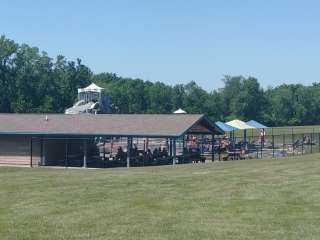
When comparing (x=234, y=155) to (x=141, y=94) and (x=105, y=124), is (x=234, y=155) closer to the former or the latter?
(x=105, y=124)

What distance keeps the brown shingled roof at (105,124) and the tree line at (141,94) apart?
62755mm

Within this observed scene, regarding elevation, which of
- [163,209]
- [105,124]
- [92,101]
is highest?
[92,101]

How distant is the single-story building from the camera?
124ft

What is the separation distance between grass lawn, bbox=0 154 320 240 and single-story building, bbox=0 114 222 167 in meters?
17.6

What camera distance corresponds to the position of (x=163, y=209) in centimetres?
1362

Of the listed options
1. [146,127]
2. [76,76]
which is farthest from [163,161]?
[76,76]

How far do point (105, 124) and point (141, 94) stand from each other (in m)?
101

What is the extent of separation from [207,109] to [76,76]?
32941mm

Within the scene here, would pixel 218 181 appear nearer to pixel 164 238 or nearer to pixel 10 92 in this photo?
pixel 164 238

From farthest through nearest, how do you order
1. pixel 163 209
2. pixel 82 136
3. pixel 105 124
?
pixel 105 124
pixel 82 136
pixel 163 209

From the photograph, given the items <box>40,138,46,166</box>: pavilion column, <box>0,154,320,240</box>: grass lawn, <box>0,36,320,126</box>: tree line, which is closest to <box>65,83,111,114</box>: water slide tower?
<box>0,36,320,126</box>: tree line

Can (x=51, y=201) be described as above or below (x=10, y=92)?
below

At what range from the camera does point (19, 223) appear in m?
12.1

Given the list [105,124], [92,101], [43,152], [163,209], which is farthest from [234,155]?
[92,101]
